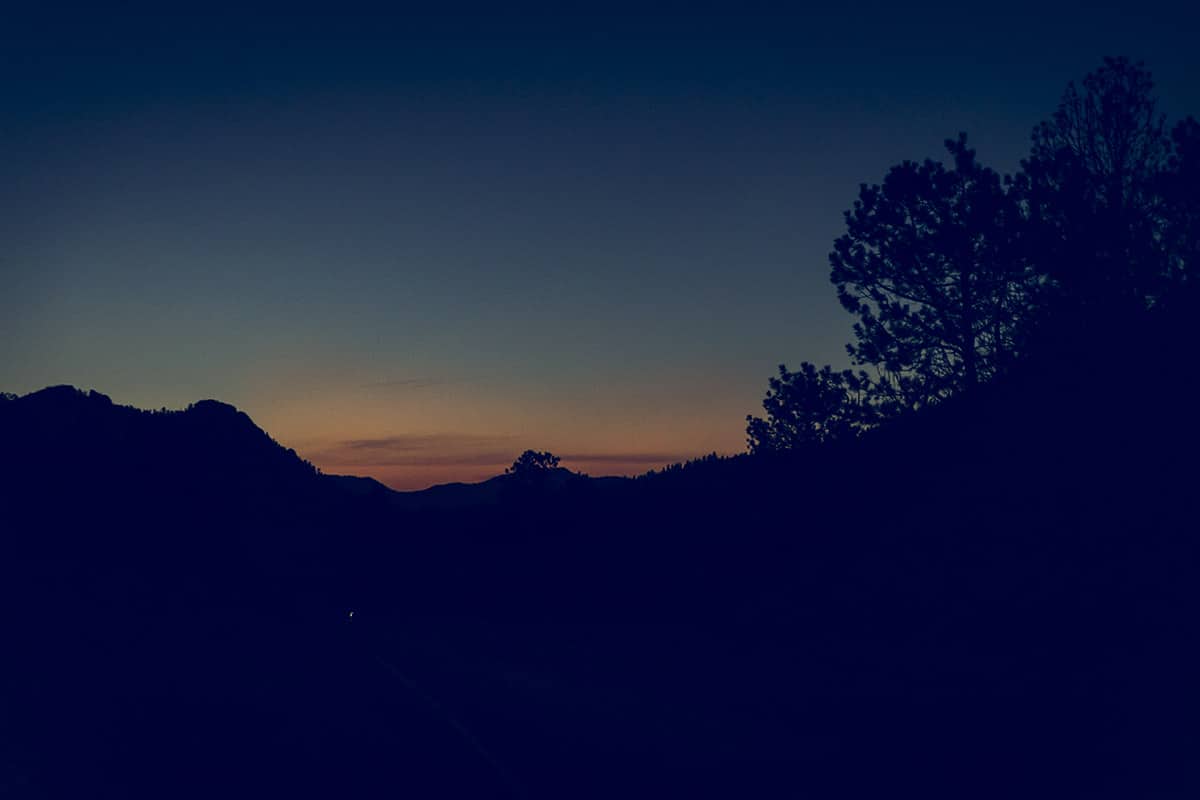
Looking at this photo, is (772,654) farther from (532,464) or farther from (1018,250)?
(532,464)

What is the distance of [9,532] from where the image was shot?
63875 mm

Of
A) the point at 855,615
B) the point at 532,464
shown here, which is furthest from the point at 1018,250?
the point at 532,464

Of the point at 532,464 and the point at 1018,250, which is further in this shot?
the point at 532,464

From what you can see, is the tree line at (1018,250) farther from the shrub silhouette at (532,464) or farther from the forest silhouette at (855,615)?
the shrub silhouette at (532,464)

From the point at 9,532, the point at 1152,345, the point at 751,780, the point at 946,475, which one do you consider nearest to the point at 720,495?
the point at 946,475

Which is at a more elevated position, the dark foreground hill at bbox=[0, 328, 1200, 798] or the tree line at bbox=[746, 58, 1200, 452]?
the tree line at bbox=[746, 58, 1200, 452]

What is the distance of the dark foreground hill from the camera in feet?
32.1

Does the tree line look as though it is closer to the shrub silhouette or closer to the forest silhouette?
the forest silhouette

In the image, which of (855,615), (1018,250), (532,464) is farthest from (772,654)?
(532,464)

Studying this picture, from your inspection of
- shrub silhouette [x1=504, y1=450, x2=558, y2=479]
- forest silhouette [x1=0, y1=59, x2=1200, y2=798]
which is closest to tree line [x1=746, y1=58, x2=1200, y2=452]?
forest silhouette [x1=0, y1=59, x2=1200, y2=798]

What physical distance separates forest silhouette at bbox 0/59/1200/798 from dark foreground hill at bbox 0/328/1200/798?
3.0 inches

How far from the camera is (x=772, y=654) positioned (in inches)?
700

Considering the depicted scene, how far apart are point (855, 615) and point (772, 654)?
5.98ft

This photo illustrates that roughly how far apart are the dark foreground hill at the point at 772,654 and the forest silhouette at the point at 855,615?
0.08 metres
